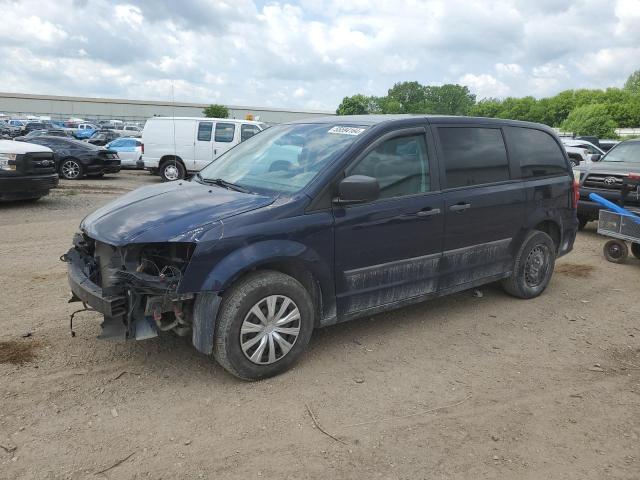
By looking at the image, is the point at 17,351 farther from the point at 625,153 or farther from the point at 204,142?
the point at 204,142

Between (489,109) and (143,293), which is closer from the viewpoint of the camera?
(143,293)

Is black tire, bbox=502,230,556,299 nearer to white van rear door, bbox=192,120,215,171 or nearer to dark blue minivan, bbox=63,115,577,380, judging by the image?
dark blue minivan, bbox=63,115,577,380

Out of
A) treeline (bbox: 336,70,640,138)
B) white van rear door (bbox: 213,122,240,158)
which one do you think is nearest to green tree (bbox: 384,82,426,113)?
treeline (bbox: 336,70,640,138)

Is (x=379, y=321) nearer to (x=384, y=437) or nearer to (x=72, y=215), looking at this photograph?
(x=384, y=437)

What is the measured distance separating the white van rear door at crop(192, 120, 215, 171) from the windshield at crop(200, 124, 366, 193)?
1202 centimetres

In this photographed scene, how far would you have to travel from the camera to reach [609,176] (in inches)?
358

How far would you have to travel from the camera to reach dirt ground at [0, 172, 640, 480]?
9.62ft

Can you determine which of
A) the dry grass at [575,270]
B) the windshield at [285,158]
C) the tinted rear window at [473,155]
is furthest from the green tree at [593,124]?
the windshield at [285,158]

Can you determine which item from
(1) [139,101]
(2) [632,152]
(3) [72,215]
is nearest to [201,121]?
(3) [72,215]

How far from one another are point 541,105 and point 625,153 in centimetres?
8831

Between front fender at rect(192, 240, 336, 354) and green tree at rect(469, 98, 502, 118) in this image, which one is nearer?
front fender at rect(192, 240, 336, 354)

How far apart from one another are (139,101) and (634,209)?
85.3 metres

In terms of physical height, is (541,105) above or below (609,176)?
above

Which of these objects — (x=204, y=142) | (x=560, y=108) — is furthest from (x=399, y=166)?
(x=560, y=108)
